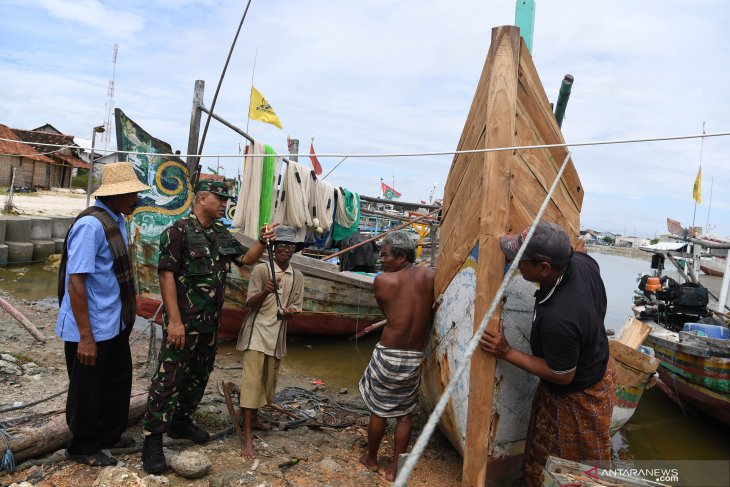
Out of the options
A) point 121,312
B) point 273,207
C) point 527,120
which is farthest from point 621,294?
point 121,312

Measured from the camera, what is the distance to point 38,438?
2.92 meters

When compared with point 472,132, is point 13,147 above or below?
above

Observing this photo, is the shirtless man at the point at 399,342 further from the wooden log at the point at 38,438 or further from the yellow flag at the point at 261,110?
the yellow flag at the point at 261,110

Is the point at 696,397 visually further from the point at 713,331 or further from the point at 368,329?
the point at 368,329

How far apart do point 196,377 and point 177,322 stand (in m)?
0.55

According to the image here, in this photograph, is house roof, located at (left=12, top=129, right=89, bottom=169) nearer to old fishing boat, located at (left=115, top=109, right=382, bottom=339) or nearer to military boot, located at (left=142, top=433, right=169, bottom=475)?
old fishing boat, located at (left=115, top=109, right=382, bottom=339)

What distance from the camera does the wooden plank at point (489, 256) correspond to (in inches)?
109

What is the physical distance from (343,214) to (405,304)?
4.75 m

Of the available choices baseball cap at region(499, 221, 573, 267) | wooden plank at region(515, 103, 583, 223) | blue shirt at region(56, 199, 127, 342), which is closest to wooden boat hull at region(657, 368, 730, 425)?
wooden plank at region(515, 103, 583, 223)

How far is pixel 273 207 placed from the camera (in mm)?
6340

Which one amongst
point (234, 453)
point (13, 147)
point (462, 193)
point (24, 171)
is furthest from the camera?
point (24, 171)

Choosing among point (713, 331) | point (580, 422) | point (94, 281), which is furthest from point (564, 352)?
point (713, 331)

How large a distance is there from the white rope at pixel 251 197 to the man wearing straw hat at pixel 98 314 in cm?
285

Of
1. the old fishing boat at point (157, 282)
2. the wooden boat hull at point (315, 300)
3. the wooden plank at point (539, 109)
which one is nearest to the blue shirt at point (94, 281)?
the wooden plank at point (539, 109)
